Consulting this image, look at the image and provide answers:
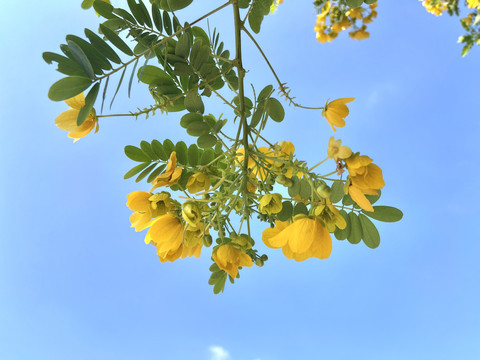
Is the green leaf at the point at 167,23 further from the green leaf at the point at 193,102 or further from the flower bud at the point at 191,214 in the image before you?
the flower bud at the point at 191,214

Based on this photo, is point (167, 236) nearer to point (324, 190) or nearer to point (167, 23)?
point (324, 190)

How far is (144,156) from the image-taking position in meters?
1.28

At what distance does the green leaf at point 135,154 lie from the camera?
1255 millimetres

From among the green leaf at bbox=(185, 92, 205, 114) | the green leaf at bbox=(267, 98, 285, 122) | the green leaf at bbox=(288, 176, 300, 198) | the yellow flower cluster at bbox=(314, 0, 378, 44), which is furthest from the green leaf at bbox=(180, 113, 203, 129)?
the yellow flower cluster at bbox=(314, 0, 378, 44)

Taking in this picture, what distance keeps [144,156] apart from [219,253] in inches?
18.3

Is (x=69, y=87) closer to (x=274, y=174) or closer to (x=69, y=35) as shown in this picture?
(x=69, y=35)

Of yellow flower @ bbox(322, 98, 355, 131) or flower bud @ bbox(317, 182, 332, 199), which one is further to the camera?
yellow flower @ bbox(322, 98, 355, 131)

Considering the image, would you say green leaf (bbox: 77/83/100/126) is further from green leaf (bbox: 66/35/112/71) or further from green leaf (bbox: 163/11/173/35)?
green leaf (bbox: 163/11/173/35)

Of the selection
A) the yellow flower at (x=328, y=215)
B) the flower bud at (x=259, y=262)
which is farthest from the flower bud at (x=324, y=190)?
the flower bud at (x=259, y=262)

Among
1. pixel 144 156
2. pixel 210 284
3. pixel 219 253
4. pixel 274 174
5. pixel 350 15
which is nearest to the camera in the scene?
pixel 219 253

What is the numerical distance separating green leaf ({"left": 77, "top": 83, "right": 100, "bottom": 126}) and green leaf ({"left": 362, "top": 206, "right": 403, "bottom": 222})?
907 millimetres

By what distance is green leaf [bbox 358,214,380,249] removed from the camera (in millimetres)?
1269

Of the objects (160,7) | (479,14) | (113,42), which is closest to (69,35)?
(113,42)

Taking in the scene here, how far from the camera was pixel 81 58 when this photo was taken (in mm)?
910
